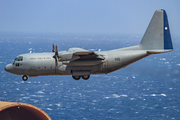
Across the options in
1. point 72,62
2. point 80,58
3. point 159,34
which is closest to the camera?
point 72,62

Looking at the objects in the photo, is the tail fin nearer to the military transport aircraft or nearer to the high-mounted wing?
the military transport aircraft

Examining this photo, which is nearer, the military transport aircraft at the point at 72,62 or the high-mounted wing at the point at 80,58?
the high-mounted wing at the point at 80,58

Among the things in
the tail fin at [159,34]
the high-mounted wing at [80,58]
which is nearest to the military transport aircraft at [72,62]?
the high-mounted wing at [80,58]

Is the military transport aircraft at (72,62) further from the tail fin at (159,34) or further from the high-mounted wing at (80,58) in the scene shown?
the tail fin at (159,34)

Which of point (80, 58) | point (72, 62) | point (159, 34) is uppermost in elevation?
point (159, 34)

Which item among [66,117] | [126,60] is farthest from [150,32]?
[66,117]

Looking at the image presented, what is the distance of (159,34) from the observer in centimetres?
6081

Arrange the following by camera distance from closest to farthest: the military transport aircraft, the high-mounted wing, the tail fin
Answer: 1. the high-mounted wing
2. the military transport aircraft
3. the tail fin

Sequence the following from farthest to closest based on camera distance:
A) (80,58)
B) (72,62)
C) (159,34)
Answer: (159,34)
(80,58)
(72,62)

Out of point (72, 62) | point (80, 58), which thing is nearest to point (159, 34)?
point (80, 58)

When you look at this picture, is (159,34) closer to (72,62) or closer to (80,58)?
(80,58)

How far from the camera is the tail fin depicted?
60281mm

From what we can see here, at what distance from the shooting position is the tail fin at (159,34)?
60281 mm

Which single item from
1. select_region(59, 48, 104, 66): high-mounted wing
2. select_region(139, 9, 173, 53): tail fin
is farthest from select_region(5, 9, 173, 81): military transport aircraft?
select_region(139, 9, 173, 53): tail fin
